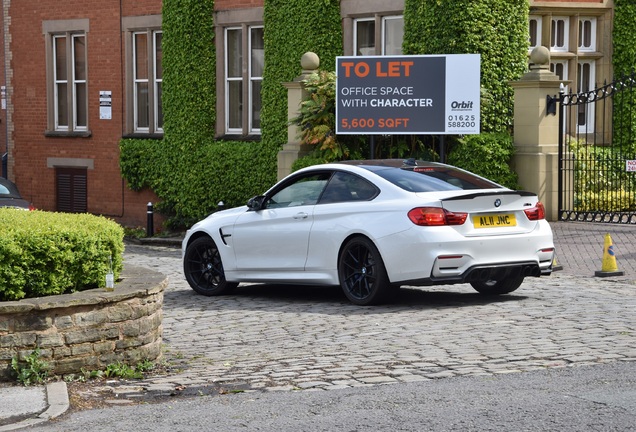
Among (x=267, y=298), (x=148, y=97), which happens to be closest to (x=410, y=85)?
(x=267, y=298)

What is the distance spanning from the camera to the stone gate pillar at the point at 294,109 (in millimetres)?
22234

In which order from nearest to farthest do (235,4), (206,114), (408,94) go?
(408,94) < (235,4) < (206,114)

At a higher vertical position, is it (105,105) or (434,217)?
(105,105)

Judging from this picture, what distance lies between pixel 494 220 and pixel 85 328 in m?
4.86

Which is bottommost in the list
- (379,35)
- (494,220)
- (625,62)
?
(494,220)

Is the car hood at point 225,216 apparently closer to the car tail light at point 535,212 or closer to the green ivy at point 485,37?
the car tail light at point 535,212

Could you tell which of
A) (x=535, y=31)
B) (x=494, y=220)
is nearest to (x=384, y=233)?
(x=494, y=220)

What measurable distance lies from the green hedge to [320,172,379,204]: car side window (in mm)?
3596

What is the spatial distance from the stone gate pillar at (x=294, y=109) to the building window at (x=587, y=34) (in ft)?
18.4

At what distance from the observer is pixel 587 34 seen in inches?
963

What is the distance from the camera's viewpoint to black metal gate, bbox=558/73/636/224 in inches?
806

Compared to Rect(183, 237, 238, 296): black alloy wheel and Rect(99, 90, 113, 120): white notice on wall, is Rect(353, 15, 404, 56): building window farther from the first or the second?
Rect(183, 237, 238, 296): black alloy wheel

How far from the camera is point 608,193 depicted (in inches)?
878

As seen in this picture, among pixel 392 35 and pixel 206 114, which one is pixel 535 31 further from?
pixel 206 114
